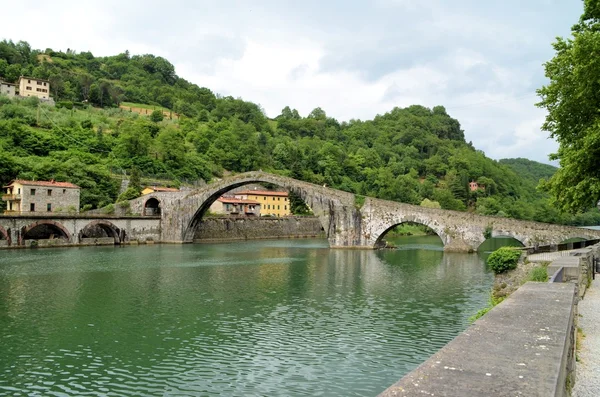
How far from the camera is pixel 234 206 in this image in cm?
7769

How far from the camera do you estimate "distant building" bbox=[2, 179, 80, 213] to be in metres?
48.8

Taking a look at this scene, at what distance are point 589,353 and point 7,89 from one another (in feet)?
369

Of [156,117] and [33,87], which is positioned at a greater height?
[33,87]

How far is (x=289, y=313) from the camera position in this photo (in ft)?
54.2

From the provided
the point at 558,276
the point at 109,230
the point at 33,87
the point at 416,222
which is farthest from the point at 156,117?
the point at 558,276

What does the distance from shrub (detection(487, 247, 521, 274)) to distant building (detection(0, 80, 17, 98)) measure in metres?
100

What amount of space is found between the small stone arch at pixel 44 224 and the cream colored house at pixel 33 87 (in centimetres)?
6575

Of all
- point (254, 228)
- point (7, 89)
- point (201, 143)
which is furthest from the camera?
point (7, 89)

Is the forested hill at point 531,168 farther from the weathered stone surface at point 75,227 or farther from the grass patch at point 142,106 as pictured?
the weathered stone surface at point 75,227

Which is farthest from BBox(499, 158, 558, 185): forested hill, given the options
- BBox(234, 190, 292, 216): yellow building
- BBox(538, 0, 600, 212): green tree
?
BBox(538, 0, 600, 212): green tree

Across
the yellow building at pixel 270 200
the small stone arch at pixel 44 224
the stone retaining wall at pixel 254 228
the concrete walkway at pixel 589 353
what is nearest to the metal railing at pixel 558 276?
the concrete walkway at pixel 589 353

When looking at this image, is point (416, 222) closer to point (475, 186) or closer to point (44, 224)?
point (44, 224)

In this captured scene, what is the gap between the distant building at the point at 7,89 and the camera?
97.6 meters

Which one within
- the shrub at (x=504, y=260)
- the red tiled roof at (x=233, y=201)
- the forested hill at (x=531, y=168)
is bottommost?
the shrub at (x=504, y=260)
